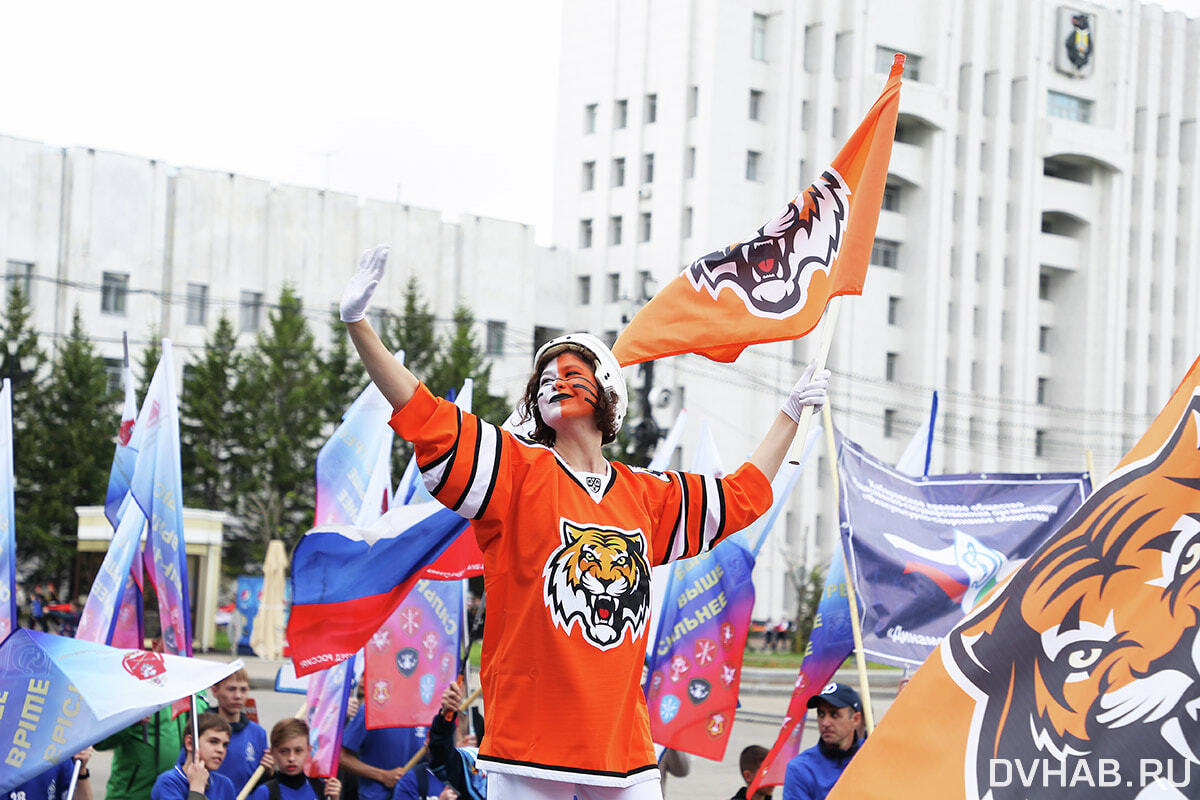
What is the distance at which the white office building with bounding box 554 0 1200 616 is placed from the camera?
5866 cm

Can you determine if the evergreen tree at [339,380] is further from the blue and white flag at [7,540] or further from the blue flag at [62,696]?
the blue flag at [62,696]

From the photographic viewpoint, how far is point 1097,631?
11.8 feet

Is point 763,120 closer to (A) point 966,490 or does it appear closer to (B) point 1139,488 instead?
(A) point 966,490

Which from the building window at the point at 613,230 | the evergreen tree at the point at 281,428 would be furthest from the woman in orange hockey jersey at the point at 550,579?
the building window at the point at 613,230

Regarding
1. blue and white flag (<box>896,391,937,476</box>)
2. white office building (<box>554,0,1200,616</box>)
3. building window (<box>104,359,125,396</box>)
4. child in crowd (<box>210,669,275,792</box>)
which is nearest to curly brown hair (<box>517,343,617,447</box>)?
child in crowd (<box>210,669,275,792</box>)

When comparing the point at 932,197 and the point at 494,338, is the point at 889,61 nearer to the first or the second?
the point at 932,197

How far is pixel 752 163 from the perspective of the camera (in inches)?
2344

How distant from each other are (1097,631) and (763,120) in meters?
57.3

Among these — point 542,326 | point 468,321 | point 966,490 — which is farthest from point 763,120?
point 966,490

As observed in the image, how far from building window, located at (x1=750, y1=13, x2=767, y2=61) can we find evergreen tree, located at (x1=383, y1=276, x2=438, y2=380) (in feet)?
58.2

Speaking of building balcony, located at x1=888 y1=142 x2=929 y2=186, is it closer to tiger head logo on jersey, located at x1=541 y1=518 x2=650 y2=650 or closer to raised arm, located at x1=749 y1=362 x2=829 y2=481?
raised arm, located at x1=749 y1=362 x2=829 y2=481

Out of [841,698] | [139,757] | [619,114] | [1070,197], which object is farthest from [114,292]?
[841,698]

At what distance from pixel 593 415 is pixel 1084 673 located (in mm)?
1720

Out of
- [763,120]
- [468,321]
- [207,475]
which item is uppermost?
[763,120]
